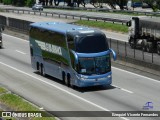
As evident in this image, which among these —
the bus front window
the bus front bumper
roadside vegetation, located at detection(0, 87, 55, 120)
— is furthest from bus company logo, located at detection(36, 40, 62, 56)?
roadside vegetation, located at detection(0, 87, 55, 120)

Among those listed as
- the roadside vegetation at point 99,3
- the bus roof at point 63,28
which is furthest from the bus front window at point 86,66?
the roadside vegetation at point 99,3

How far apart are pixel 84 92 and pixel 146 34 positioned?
69.6 feet

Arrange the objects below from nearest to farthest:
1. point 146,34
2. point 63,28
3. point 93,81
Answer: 1. point 93,81
2. point 63,28
3. point 146,34

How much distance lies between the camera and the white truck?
146 feet

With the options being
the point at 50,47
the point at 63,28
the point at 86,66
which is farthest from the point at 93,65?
the point at 50,47

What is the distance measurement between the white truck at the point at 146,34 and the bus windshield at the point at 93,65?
1600 centimetres

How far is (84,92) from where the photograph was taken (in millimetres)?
27281

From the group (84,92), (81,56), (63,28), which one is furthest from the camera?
(63,28)

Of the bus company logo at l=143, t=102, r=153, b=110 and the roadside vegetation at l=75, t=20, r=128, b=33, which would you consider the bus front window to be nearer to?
the bus company logo at l=143, t=102, r=153, b=110

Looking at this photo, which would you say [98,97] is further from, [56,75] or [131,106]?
[56,75]

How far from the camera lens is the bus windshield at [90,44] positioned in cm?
2694

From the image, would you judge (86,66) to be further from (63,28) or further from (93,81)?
(63,28)

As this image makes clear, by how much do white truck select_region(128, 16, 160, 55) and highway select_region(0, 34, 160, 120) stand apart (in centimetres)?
1017

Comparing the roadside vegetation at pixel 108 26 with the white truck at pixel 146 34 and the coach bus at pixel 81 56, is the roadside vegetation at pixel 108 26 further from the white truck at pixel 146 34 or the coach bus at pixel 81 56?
the coach bus at pixel 81 56
